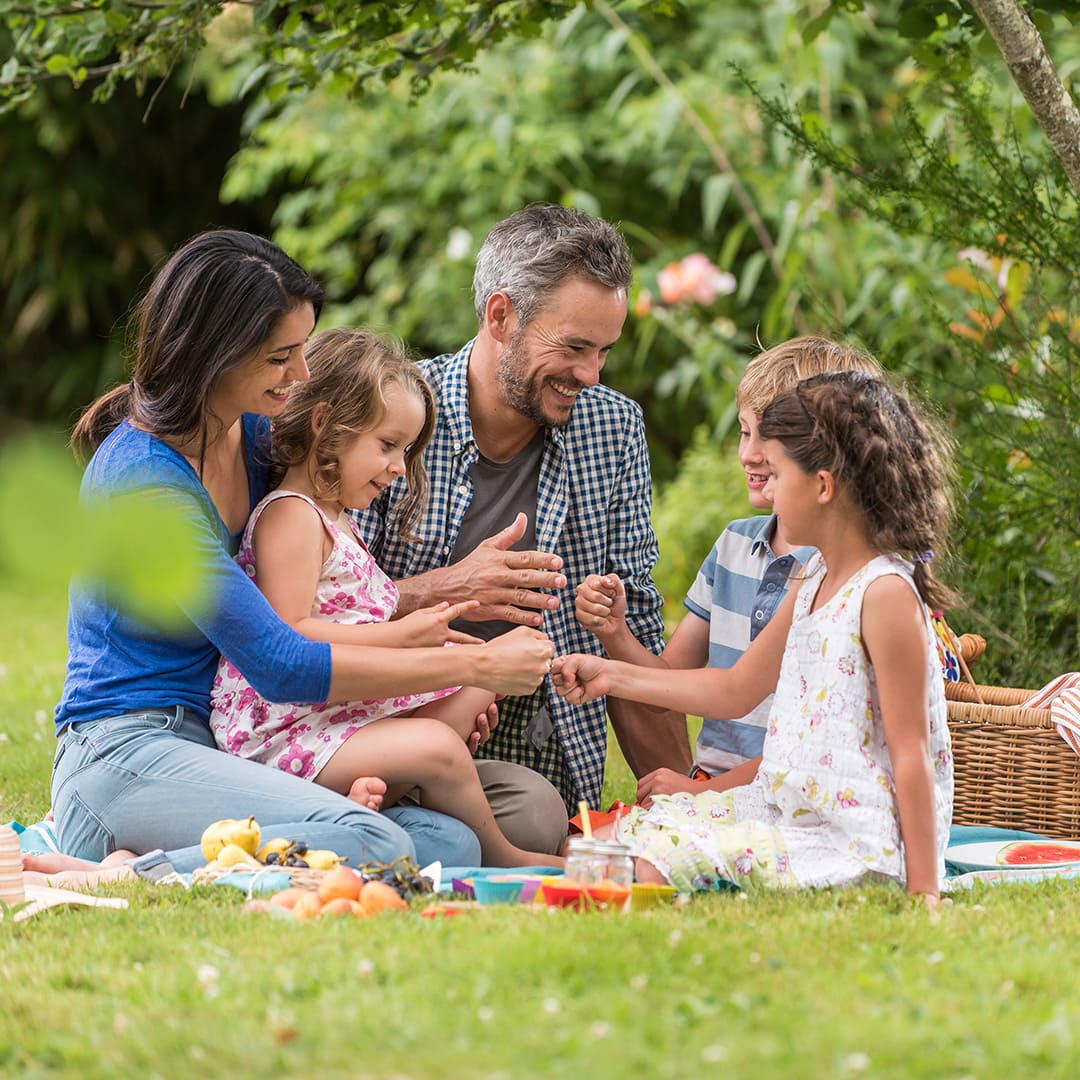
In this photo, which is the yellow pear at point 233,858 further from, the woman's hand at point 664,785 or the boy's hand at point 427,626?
the woman's hand at point 664,785

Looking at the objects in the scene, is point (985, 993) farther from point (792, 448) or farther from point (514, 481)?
point (514, 481)

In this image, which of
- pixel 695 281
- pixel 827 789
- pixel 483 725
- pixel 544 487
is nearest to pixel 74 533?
pixel 827 789

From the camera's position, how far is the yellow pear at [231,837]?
260cm

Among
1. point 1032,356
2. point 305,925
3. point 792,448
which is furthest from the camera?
point 1032,356

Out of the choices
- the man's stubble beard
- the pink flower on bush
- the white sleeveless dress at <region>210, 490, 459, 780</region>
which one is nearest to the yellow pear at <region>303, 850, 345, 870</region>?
the white sleeveless dress at <region>210, 490, 459, 780</region>

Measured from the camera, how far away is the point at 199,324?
9.25ft

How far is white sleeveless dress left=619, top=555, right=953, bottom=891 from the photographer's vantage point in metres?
2.58

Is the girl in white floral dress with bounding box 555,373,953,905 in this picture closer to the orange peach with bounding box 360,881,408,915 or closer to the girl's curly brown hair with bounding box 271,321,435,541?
the orange peach with bounding box 360,881,408,915

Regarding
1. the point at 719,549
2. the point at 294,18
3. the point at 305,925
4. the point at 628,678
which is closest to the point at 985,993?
the point at 305,925

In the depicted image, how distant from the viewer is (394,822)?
9.41ft

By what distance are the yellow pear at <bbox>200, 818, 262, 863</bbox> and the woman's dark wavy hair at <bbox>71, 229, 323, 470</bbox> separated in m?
0.77

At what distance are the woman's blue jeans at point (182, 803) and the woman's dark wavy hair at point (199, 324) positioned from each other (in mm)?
582

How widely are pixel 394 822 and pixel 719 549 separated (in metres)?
1.03

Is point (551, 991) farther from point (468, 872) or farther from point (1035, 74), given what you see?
point (1035, 74)
